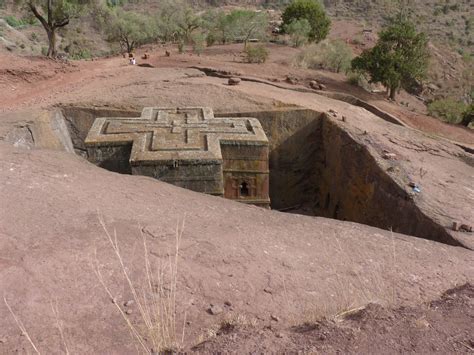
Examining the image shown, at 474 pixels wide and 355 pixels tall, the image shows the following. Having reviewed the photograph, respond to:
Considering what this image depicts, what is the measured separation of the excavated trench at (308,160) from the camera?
8734 millimetres

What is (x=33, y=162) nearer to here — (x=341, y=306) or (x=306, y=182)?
(x=341, y=306)

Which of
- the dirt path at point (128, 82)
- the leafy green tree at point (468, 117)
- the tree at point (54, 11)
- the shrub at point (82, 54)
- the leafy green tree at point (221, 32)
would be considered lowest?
the leafy green tree at point (468, 117)

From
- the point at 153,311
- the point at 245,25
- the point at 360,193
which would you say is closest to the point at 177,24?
the point at 245,25

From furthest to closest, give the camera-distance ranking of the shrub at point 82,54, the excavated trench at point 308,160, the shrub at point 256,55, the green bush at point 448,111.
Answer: the shrub at point 82,54
the shrub at point 256,55
the green bush at point 448,111
the excavated trench at point 308,160

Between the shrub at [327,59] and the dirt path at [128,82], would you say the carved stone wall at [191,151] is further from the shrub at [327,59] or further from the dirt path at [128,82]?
the shrub at [327,59]

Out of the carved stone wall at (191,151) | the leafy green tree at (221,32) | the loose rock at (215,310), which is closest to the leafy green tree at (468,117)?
the carved stone wall at (191,151)

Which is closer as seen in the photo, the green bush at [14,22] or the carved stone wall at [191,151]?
the carved stone wall at [191,151]

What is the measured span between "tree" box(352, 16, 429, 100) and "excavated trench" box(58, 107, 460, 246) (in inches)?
238

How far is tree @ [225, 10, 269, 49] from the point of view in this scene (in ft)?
75.0

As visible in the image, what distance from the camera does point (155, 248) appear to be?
416 cm

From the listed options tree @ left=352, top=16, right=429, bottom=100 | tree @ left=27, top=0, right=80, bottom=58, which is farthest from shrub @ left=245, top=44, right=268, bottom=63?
tree @ left=27, top=0, right=80, bottom=58

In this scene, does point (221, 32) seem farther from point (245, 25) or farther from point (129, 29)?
point (129, 29)

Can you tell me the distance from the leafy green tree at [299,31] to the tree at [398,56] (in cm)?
669

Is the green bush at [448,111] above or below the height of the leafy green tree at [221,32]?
below
